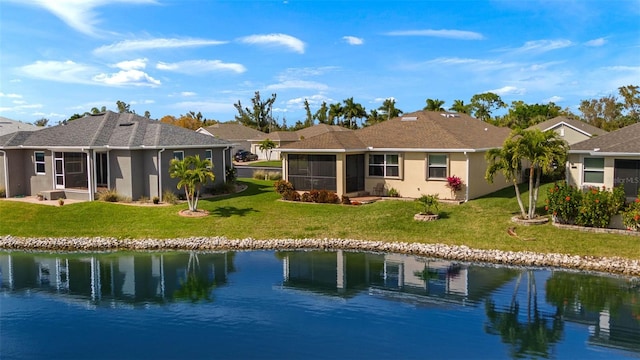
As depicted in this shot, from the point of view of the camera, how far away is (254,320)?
A: 1433cm

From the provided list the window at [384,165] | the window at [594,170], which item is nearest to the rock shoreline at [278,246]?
the window at [594,170]

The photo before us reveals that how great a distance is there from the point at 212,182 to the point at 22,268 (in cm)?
1286

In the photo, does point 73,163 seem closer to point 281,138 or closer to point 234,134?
point 281,138

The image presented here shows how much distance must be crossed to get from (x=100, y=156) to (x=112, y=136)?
153cm

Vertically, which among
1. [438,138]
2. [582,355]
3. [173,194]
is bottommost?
[582,355]

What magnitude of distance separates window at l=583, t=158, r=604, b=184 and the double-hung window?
94.9 ft

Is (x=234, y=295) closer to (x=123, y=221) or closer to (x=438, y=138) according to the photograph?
(x=123, y=221)

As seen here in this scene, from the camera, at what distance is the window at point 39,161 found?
1228 inches

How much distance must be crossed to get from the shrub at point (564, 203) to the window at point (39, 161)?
2732cm

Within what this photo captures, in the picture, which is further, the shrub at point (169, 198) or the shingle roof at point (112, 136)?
the shingle roof at point (112, 136)

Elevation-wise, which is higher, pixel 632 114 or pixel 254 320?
pixel 632 114

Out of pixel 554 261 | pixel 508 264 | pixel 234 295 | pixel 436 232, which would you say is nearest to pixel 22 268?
pixel 234 295

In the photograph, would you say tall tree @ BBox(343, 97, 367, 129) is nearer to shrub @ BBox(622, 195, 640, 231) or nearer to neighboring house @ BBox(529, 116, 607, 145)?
neighboring house @ BBox(529, 116, 607, 145)

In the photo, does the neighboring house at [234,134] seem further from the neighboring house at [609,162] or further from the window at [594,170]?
the window at [594,170]
